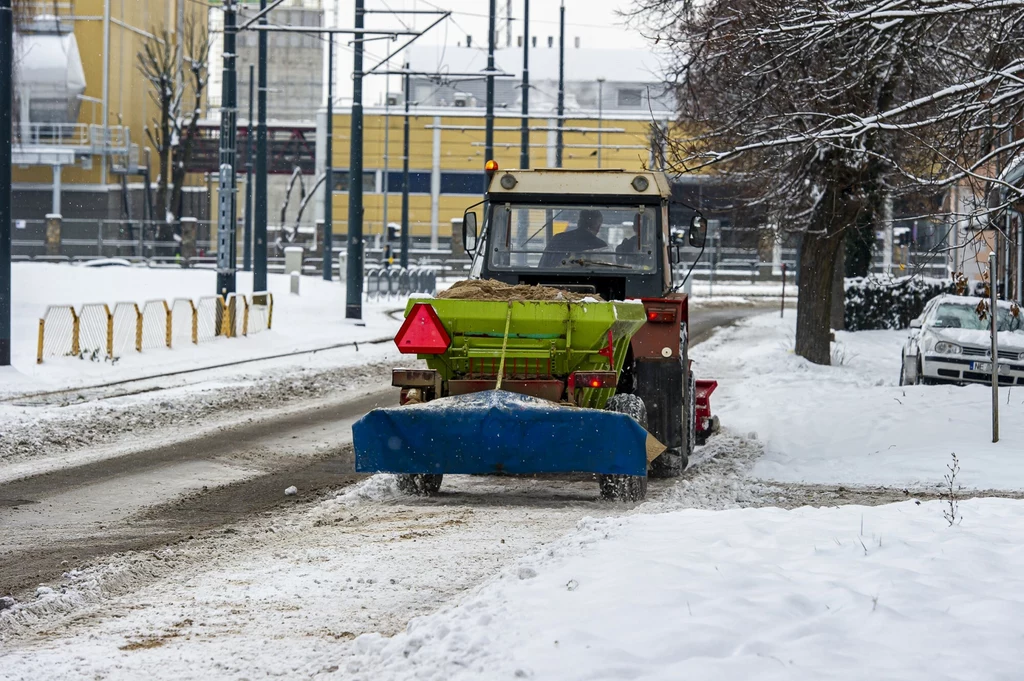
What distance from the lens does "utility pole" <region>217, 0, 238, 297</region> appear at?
2408 centimetres

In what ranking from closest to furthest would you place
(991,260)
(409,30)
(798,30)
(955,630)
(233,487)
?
(955,630), (233,487), (991,260), (798,30), (409,30)

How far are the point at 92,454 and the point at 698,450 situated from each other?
5568 mm

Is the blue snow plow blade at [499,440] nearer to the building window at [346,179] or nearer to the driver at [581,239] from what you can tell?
the driver at [581,239]

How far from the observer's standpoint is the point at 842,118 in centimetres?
1199

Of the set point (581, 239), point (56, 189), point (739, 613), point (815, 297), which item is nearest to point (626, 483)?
point (581, 239)

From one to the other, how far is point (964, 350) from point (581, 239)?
9.89 meters

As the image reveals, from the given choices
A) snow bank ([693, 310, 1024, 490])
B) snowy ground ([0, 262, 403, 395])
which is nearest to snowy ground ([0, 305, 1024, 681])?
snow bank ([693, 310, 1024, 490])

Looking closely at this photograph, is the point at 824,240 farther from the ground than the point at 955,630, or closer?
farther from the ground

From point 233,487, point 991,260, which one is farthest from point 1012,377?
point 233,487

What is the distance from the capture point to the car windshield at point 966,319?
20.3 metres

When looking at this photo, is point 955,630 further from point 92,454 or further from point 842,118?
point 92,454

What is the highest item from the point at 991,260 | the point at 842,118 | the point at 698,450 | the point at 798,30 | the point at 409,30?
the point at 409,30

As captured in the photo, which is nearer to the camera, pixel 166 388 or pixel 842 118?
pixel 842 118

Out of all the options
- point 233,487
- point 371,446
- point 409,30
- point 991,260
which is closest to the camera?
point 371,446
